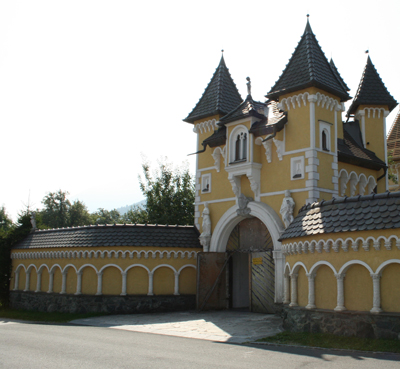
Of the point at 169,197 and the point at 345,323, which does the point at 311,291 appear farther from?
the point at 169,197

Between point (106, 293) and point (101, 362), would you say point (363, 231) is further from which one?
point (106, 293)

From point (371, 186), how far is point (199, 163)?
326 inches

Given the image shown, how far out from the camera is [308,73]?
1788 cm

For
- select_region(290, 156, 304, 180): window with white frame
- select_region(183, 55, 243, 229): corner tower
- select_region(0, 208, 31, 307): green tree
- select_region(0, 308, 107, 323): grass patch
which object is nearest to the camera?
select_region(290, 156, 304, 180): window with white frame

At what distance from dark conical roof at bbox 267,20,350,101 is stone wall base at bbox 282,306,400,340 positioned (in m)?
9.06

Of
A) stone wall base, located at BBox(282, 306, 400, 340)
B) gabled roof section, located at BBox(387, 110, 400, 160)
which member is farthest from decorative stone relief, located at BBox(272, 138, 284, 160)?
gabled roof section, located at BBox(387, 110, 400, 160)

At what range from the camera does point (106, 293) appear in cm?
1981

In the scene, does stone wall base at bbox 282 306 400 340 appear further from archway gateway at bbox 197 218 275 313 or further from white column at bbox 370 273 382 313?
archway gateway at bbox 197 218 275 313

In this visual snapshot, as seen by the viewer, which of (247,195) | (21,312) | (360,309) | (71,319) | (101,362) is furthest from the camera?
(21,312)

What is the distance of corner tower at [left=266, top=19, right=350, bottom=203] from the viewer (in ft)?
57.0

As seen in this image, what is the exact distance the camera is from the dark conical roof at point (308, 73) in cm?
1780

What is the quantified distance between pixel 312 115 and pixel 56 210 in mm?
44265

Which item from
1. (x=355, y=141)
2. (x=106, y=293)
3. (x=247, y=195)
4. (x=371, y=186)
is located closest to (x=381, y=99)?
(x=355, y=141)

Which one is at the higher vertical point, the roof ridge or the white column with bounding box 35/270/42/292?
the roof ridge
